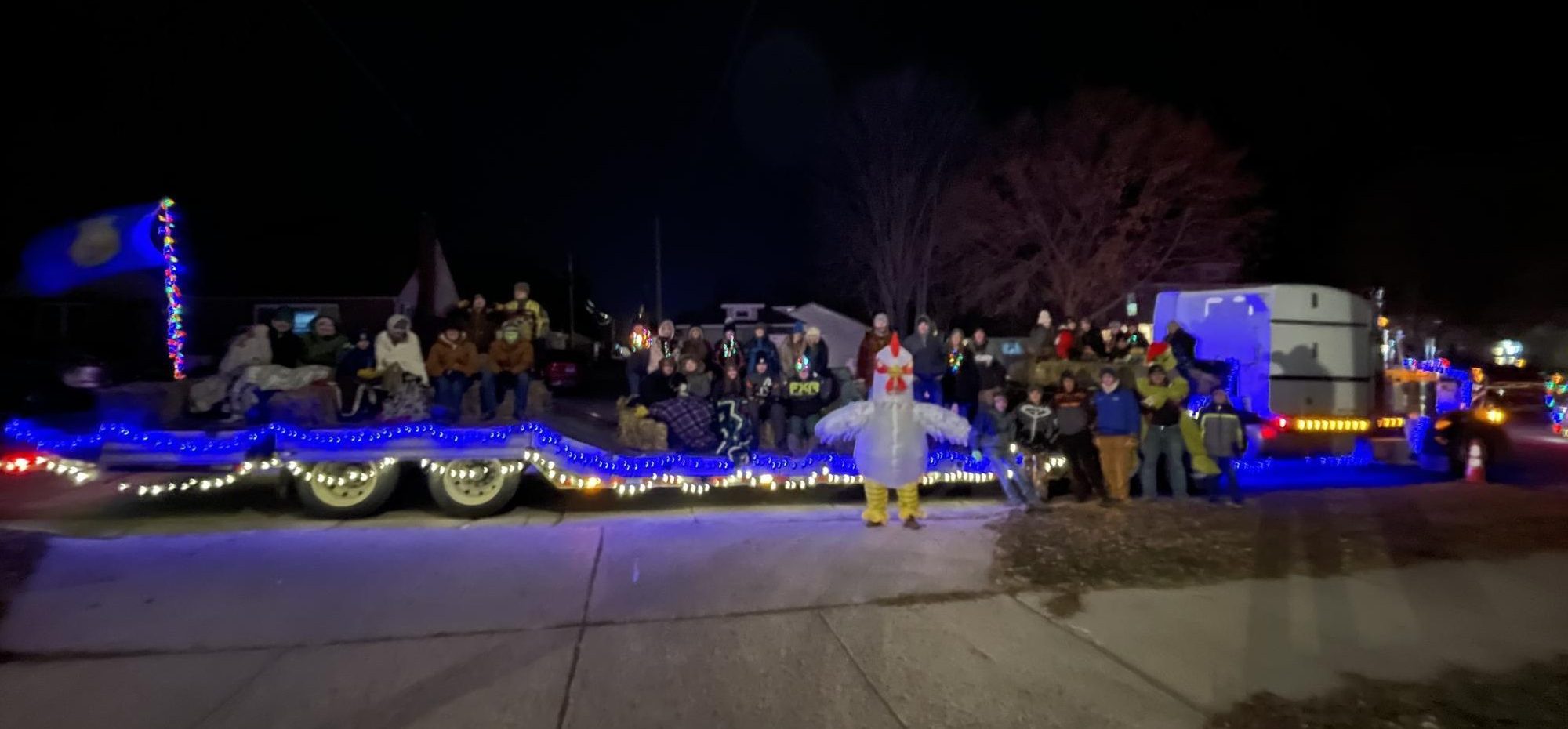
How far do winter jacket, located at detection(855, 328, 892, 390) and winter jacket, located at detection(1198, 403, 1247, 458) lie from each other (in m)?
3.49

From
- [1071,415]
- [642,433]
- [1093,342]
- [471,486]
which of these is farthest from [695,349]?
[1093,342]

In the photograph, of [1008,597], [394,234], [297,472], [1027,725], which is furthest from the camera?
[394,234]

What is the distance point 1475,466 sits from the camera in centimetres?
1207

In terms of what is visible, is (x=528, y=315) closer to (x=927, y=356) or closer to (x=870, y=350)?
(x=870, y=350)

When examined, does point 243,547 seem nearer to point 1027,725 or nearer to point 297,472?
point 297,472

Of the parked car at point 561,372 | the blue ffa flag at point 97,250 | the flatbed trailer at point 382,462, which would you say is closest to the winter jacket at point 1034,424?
the flatbed trailer at point 382,462

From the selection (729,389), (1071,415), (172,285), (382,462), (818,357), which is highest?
(172,285)

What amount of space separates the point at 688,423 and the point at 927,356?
288 cm

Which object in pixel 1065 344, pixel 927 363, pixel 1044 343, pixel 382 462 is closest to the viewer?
pixel 382 462

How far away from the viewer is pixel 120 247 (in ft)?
35.2

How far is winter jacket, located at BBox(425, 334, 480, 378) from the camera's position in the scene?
33.9 ft

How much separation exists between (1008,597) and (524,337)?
20.4 ft

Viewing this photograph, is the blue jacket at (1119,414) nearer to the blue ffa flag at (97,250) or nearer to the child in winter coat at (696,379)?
the child in winter coat at (696,379)

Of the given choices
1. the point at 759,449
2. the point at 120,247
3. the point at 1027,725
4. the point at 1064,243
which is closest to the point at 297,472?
the point at 120,247
